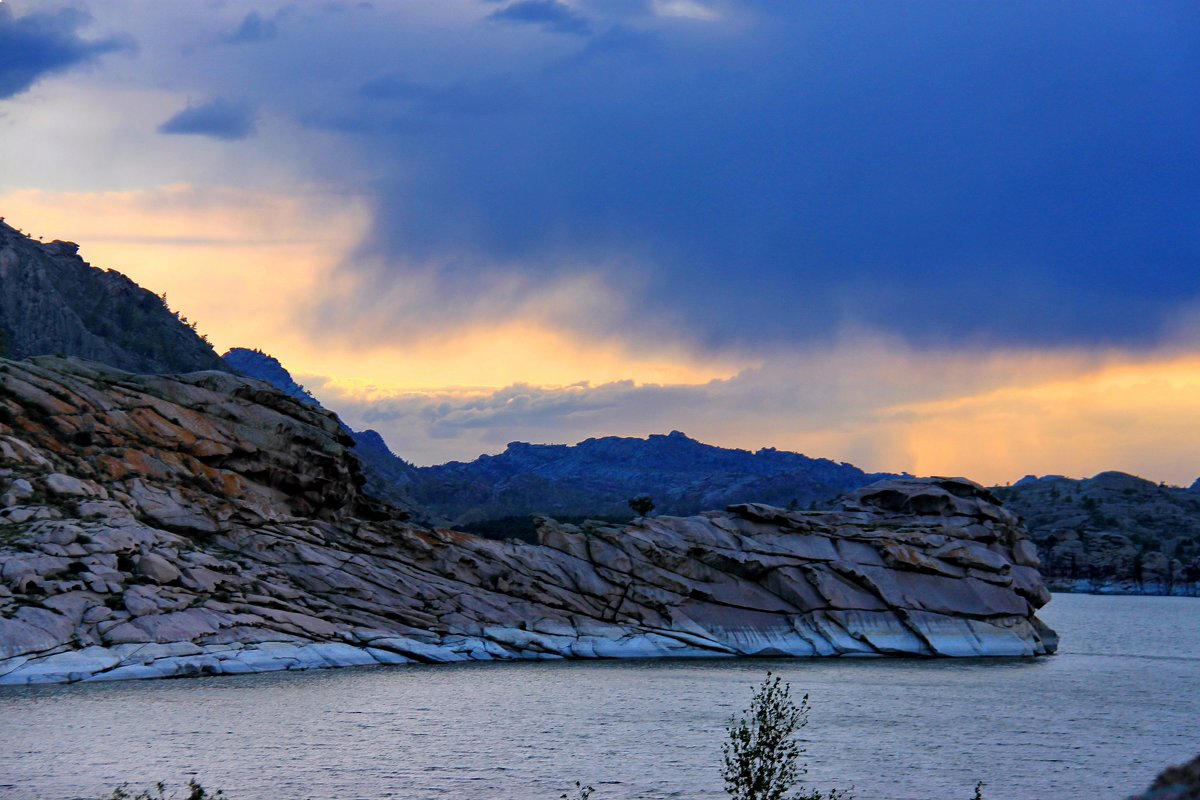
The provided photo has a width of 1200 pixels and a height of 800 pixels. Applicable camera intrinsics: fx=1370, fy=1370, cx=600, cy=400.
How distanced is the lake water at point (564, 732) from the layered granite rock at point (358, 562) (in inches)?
168

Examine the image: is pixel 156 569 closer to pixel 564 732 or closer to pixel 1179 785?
pixel 564 732

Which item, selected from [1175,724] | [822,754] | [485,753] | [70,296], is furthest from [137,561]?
[70,296]

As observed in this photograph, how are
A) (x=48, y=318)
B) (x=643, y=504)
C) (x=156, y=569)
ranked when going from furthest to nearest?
(x=48, y=318) → (x=643, y=504) → (x=156, y=569)

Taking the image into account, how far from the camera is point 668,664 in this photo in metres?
89.0

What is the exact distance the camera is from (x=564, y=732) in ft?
194

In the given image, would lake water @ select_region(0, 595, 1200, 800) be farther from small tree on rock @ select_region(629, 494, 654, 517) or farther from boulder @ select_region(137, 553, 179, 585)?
small tree on rock @ select_region(629, 494, 654, 517)

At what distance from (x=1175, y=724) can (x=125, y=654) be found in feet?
172

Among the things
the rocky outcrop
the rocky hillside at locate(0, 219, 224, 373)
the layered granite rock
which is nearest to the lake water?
the layered granite rock

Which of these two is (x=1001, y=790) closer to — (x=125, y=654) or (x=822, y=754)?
(x=822, y=754)

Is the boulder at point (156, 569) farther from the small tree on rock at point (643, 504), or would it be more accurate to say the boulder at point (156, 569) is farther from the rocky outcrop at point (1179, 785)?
the rocky outcrop at point (1179, 785)

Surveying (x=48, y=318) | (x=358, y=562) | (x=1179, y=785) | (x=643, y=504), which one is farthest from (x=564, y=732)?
(x=48, y=318)

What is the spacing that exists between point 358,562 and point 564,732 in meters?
33.4

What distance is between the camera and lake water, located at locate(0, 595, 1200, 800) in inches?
1847

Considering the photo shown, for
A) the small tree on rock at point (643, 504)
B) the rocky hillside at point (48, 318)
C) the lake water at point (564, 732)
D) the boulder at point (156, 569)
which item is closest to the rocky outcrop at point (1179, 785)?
the lake water at point (564, 732)
